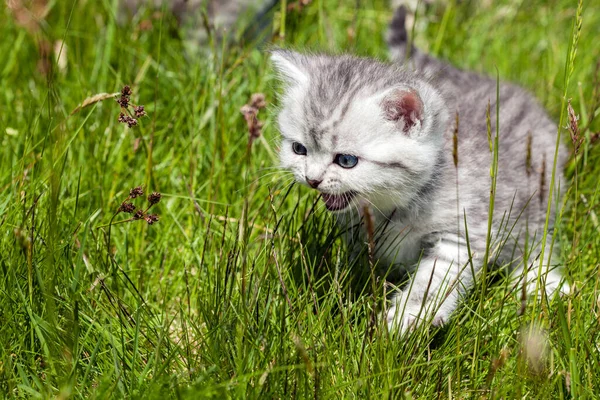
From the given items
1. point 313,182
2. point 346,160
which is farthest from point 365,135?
point 313,182

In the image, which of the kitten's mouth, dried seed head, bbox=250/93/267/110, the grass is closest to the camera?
the grass

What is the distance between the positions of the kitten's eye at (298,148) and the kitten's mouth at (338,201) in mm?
170

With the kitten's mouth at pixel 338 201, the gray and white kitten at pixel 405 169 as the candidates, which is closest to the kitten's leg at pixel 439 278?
the gray and white kitten at pixel 405 169

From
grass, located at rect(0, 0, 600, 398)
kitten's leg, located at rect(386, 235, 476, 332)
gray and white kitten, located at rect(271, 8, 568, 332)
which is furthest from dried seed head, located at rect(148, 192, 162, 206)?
kitten's leg, located at rect(386, 235, 476, 332)

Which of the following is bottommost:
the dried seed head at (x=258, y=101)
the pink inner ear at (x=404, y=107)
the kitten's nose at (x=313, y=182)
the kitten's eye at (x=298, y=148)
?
the kitten's nose at (x=313, y=182)

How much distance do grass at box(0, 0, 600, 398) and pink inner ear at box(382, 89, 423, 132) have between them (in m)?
0.44

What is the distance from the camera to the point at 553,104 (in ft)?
12.6

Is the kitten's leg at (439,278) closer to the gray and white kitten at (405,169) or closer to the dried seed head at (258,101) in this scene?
the gray and white kitten at (405,169)

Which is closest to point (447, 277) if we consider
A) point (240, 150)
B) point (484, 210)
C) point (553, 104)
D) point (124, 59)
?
point (484, 210)

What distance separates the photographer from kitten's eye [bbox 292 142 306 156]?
245 centimetres

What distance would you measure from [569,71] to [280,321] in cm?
106

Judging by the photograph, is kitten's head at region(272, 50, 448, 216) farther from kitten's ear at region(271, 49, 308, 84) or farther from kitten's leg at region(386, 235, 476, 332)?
kitten's leg at region(386, 235, 476, 332)

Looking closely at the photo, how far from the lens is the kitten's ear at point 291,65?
2488 millimetres

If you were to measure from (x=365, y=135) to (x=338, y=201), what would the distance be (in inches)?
10.2
